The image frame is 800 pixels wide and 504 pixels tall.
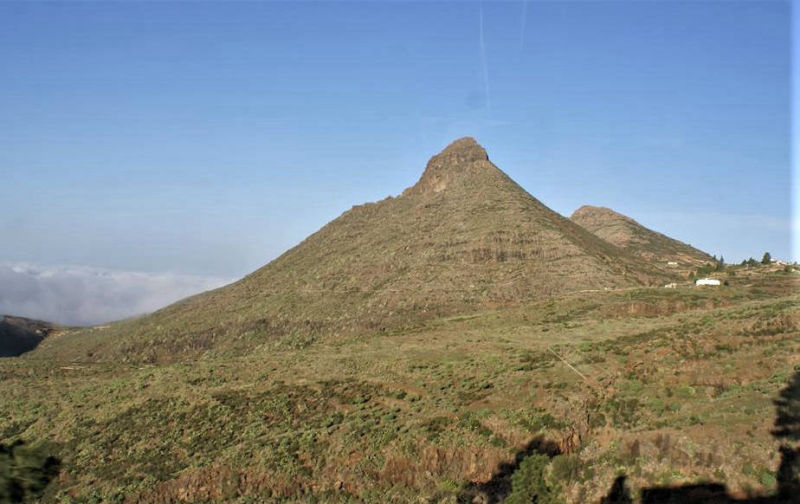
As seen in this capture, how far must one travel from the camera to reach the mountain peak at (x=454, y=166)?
390 feet

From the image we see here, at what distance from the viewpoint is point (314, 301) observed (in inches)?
3255

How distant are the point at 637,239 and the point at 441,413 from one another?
417 feet

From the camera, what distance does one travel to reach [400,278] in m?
83.2

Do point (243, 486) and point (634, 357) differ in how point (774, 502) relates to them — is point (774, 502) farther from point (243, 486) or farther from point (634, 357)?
point (243, 486)

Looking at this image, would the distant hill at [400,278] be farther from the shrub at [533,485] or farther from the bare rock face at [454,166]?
the shrub at [533,485]

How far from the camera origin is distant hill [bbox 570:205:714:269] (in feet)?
408

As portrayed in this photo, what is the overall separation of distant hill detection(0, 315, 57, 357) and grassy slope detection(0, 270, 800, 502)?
2699 inches

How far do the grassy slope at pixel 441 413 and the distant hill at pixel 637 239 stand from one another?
82184 mm

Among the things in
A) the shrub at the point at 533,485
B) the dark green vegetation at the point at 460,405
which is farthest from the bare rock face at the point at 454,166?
the shrub at the point at 533,485

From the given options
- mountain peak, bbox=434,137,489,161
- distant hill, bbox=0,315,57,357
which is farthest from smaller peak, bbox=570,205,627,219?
distant hill, bbox=0,315,57,357

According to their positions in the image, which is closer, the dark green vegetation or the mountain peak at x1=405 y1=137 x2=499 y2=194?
the dark green vegetation

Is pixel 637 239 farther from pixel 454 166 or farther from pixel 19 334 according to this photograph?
pixel 19 334

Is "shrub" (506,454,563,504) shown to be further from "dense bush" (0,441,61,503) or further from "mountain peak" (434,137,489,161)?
"mountain peak" (434,137,489,161)

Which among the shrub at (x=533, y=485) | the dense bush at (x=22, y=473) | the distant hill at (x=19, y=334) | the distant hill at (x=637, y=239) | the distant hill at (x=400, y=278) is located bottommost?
the shrub at (x=533, y=485)
